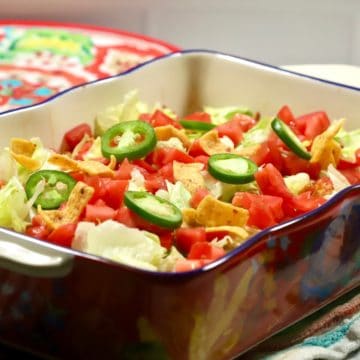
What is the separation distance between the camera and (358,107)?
1149mm

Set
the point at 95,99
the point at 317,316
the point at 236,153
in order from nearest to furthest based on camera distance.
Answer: the point at 317,316 → the point at 236,153 → the point at 95,99

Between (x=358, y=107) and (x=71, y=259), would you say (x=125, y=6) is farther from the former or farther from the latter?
(x=71, y=259)

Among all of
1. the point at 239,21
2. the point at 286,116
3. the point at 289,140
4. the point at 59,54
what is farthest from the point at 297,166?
the point at 239,21

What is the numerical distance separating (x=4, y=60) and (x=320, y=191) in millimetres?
720

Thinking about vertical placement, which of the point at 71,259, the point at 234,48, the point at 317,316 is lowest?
the point at 234,48

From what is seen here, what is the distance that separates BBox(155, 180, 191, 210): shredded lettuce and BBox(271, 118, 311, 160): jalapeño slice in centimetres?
16

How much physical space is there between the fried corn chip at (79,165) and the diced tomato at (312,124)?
0.27 metres

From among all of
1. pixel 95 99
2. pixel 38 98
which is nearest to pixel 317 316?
pixel 95 99

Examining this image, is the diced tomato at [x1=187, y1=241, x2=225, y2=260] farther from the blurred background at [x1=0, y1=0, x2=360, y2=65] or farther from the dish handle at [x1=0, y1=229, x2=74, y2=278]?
the blurred background at [x1=0, y1=0, x2=360, y2=65]

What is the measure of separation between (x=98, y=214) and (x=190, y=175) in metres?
0.14

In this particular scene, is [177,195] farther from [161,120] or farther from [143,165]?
[161,120]

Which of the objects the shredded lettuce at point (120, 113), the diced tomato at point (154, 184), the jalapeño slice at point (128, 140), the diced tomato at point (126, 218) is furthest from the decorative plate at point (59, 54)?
the diced tomato at point (126, 218)

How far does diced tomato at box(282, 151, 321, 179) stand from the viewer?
1.01m

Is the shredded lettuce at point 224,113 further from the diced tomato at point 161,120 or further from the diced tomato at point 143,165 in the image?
Result: the diced tomato at point 143,165
